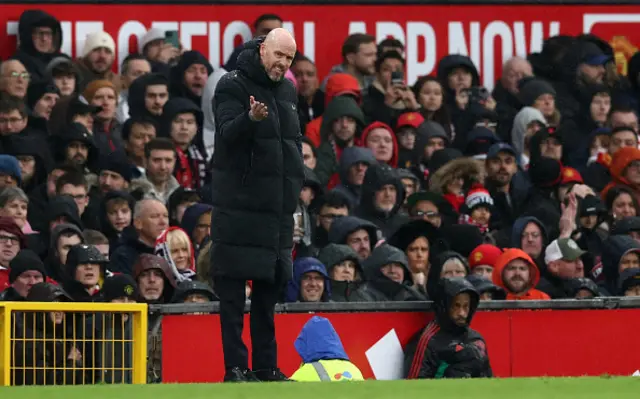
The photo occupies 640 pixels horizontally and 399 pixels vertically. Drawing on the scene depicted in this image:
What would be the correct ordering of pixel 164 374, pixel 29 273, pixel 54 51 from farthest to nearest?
pixel 54 51 < pixel 29 273 < pixel 164 374

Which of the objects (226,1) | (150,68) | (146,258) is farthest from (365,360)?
(226,1)

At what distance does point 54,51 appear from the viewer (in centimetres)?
1805

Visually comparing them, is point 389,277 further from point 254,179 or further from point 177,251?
point 254,179

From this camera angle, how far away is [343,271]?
14.8m

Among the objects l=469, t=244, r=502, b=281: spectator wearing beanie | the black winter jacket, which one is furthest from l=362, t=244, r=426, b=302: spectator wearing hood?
the black winter jacket

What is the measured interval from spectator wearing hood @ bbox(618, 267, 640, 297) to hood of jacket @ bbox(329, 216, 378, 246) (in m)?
2.12

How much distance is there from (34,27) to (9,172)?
2.86m

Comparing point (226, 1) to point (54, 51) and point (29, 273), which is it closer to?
point (54, 51)

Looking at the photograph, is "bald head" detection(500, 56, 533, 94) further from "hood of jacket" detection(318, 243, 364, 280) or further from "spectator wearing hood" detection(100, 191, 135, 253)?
"spectator wearing hood" detection(100, 191, 135, 253)

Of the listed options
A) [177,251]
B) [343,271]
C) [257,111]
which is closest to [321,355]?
[257,111]

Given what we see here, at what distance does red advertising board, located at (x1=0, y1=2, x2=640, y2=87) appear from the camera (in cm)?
1964

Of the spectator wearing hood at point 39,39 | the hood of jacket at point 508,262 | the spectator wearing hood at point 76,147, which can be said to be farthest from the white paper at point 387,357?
the spectator wearing hood at point 39,39

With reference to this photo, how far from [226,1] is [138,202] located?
4.98 metres

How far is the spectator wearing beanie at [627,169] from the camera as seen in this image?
17953 millimetres
